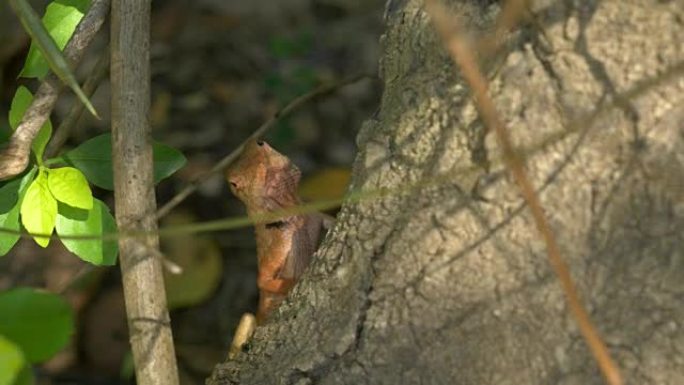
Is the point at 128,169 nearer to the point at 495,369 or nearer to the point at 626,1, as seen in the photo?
the point at 495,369

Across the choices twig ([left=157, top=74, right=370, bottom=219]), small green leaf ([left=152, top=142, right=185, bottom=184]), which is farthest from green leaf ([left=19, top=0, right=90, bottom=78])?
twig ([left=157, top=74, right=370, bottom=219])

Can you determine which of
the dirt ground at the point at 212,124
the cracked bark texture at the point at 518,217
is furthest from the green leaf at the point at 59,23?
the dirt ground at the point at 212,124

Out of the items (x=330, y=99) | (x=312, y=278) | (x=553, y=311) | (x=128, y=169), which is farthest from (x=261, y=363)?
(x=330, y=99)

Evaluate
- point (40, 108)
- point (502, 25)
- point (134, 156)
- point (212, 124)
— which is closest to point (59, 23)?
point (40, 108)

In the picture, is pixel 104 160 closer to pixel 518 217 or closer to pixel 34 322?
pixel 34 322

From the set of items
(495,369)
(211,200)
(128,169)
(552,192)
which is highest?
Result: (211,200)

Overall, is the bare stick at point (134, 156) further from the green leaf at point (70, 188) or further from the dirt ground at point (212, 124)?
the dirt ground at point (212, 124)
